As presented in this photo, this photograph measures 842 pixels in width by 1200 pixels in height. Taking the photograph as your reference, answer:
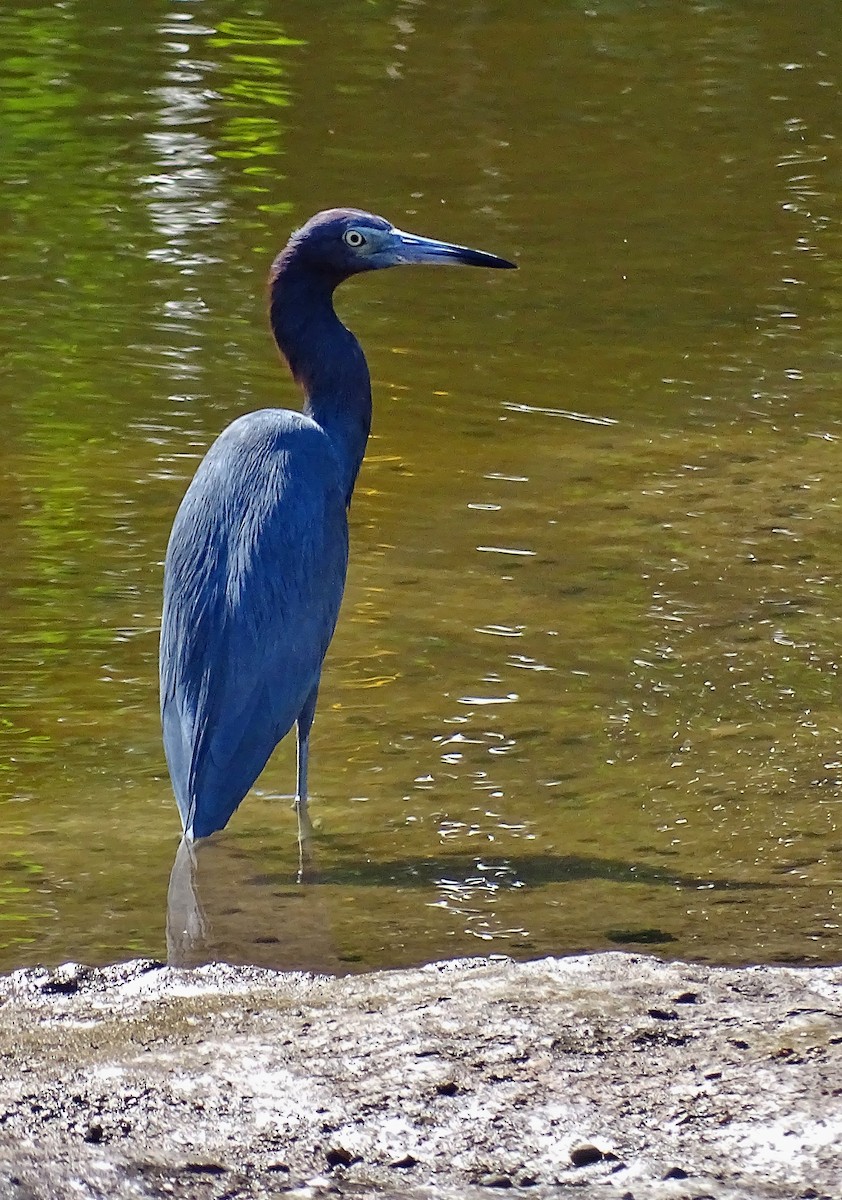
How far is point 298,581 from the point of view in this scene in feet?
18.7

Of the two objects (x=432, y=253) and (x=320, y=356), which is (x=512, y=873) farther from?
(x=432, y=253)

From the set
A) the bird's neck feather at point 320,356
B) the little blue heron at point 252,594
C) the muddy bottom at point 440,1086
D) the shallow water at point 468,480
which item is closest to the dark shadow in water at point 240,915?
the shallow water at point 468,480

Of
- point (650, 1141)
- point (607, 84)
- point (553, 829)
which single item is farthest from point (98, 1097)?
point (607, 84)

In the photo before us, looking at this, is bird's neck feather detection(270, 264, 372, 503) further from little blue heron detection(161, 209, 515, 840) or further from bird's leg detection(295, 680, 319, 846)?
bird's leg detection(295, 680, 319, 846)

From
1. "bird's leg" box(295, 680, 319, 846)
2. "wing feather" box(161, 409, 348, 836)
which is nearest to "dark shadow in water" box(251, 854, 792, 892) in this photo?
"bird's leg" box(295, 680, 319, 846)

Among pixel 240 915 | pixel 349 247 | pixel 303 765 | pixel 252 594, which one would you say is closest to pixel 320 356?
pixel 349 247

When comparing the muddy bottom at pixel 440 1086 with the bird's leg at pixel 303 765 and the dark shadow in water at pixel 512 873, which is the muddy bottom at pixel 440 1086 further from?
the bird's leg at pixel 303 765

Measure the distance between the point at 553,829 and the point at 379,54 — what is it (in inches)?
411

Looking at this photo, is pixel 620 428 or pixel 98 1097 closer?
pixel 98 1097

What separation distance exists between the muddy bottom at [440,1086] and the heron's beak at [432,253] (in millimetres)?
2771

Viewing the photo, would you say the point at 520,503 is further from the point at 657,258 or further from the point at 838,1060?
the point at 838,1060

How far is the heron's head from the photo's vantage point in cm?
638

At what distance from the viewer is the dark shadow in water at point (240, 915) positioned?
4816mm

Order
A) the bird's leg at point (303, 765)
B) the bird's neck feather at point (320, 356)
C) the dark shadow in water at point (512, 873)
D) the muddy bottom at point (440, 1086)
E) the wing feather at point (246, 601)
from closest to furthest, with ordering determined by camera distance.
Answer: the muddy bottom at point (440, 1086)
the dark shadow in water at point (512, 873)
the wing feather at point (246, 601)
the bird's leg at point (303, 765)
the bird's neck feather at point (320, 356)
